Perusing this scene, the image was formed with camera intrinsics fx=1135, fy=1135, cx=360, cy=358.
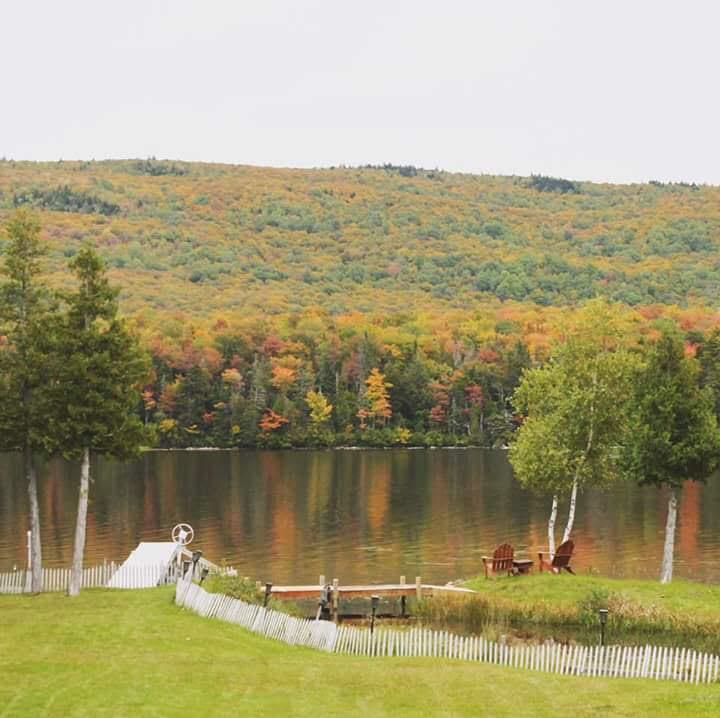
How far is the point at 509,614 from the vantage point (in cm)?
→ 3869

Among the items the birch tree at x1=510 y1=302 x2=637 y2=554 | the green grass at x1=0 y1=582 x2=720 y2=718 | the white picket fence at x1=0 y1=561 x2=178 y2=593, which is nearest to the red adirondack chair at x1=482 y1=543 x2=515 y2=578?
the birch tree at x1=510 y1=302 x2=637 y2=554

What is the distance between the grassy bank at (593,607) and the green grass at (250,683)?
420 inches

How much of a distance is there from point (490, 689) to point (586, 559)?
33703 mm

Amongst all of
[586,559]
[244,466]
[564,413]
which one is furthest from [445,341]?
[564,413]

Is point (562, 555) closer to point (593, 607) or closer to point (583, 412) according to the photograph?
point (593, 607)

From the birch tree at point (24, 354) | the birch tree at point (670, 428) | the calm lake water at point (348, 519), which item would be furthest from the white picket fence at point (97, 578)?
the birch tree at point (670, 428)

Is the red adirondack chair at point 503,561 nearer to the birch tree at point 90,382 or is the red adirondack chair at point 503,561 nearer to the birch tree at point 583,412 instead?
the birch tree at point 583,412

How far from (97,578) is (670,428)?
2171cm

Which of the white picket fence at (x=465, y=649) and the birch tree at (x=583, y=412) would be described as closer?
the white picket fence at (x=465, y=649)

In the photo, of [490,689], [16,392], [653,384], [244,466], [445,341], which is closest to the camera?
[490,689]

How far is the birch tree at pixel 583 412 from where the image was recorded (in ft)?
145

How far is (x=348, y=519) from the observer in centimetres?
7275

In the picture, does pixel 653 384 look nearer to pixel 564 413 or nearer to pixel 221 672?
pixel 564 413

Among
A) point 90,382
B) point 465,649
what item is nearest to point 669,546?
point 465,649
